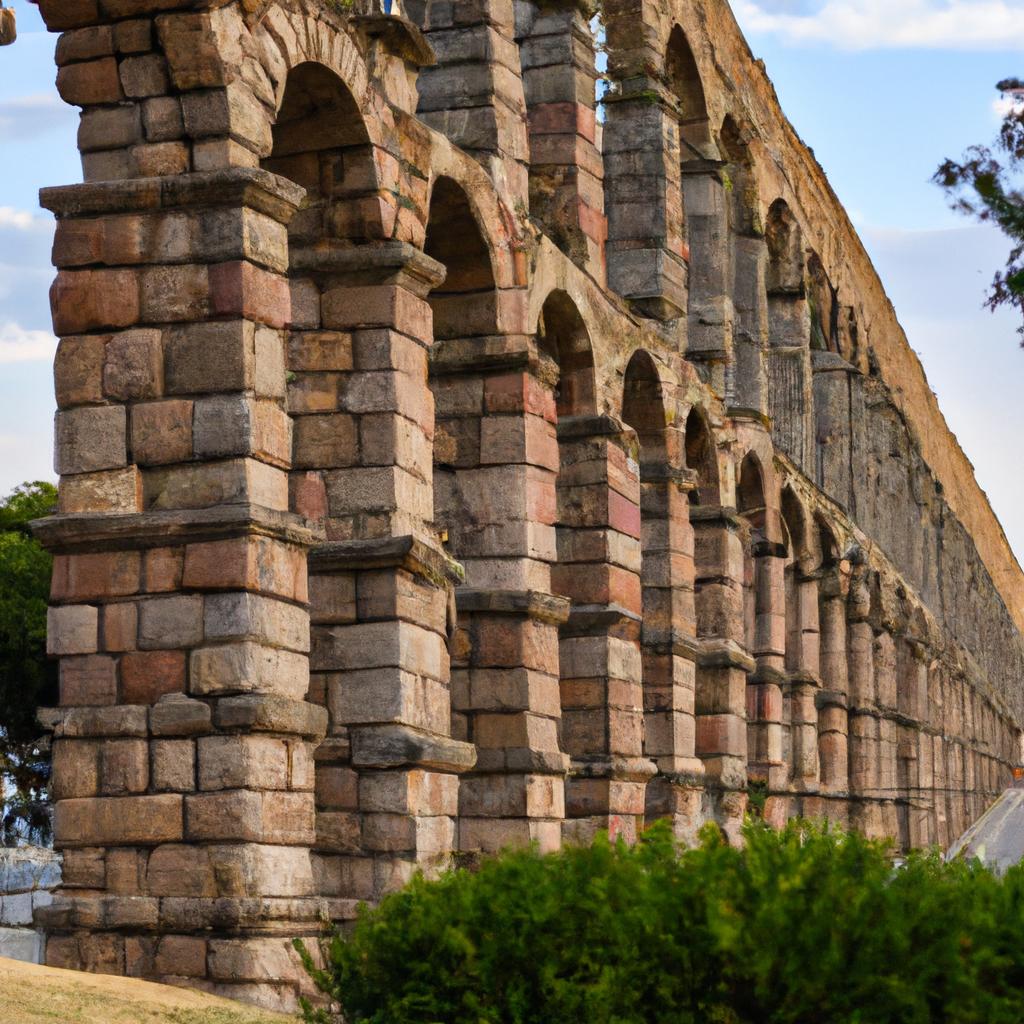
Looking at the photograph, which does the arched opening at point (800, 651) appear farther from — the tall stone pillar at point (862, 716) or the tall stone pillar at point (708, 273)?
the tall stone pillar at point (708, 273)

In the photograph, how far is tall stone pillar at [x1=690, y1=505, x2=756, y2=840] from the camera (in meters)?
21.3

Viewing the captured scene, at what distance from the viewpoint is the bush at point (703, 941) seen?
6711mm

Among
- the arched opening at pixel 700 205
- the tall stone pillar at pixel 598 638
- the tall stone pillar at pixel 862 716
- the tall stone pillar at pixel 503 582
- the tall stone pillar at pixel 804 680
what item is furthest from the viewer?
the tall stone pillar at pixel 862 716

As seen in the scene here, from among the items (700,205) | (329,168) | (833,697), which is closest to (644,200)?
(700,205)

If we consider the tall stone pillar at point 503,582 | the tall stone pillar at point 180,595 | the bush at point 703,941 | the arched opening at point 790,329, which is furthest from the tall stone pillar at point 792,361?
the bush at point 703,941

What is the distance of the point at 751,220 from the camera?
25.5 m

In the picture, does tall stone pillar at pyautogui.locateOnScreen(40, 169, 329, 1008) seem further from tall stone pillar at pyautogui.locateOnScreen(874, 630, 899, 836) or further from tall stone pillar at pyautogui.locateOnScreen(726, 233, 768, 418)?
tall stone pillar at pyautogui.locateOnScreen(874, 630, 899, 836)

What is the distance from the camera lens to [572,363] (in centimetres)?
1705

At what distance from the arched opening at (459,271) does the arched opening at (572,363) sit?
164 centimetres

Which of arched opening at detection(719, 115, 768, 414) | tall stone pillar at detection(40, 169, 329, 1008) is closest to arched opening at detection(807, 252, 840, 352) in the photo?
arched opening at detection(719, 115, 768, 414)

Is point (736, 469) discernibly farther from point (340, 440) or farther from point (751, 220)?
point (340, 440)

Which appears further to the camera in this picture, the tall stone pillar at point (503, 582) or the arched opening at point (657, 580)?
the arched opening at point (657, 580)

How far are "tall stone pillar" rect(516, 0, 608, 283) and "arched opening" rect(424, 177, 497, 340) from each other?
2.17m

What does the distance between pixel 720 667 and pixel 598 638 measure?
5.07 meters
